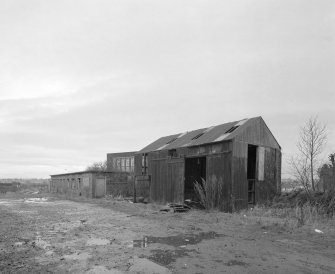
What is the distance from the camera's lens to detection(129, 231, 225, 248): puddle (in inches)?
426

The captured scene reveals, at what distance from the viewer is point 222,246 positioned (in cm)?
1045

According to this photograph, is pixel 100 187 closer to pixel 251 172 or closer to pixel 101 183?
pixel 101 183

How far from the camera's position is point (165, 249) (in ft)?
32.8

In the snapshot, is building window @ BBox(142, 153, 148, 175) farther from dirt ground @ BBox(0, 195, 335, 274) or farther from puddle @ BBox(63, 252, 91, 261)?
puddle @ BBox(63, 252, 91, 261)

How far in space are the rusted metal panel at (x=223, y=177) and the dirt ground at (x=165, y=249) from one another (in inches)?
268

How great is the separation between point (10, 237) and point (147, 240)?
14.9 feet

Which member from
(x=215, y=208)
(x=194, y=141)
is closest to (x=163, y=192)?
(x=194, y=141)

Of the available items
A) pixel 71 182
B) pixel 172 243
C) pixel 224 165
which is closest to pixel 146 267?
pixel 172 243

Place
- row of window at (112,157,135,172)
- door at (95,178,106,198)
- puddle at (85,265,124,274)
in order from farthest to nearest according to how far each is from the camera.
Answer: row of window at (112,157,135,172) < door at (95,178,106,198) < puddle at (85,265,124,274)

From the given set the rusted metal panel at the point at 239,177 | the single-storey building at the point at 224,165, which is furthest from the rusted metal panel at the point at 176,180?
the rusted metal panel at the point at 239,177

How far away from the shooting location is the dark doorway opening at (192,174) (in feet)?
88.7

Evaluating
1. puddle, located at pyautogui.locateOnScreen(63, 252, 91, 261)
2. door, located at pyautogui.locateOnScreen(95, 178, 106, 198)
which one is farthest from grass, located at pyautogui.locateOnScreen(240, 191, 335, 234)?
door, located at pyautogui.locateOnScreen(95, 178, 106, 198)

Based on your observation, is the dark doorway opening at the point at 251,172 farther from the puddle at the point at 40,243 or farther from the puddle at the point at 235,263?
the puddle at the point at 235,263

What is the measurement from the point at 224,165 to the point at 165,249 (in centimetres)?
1328
